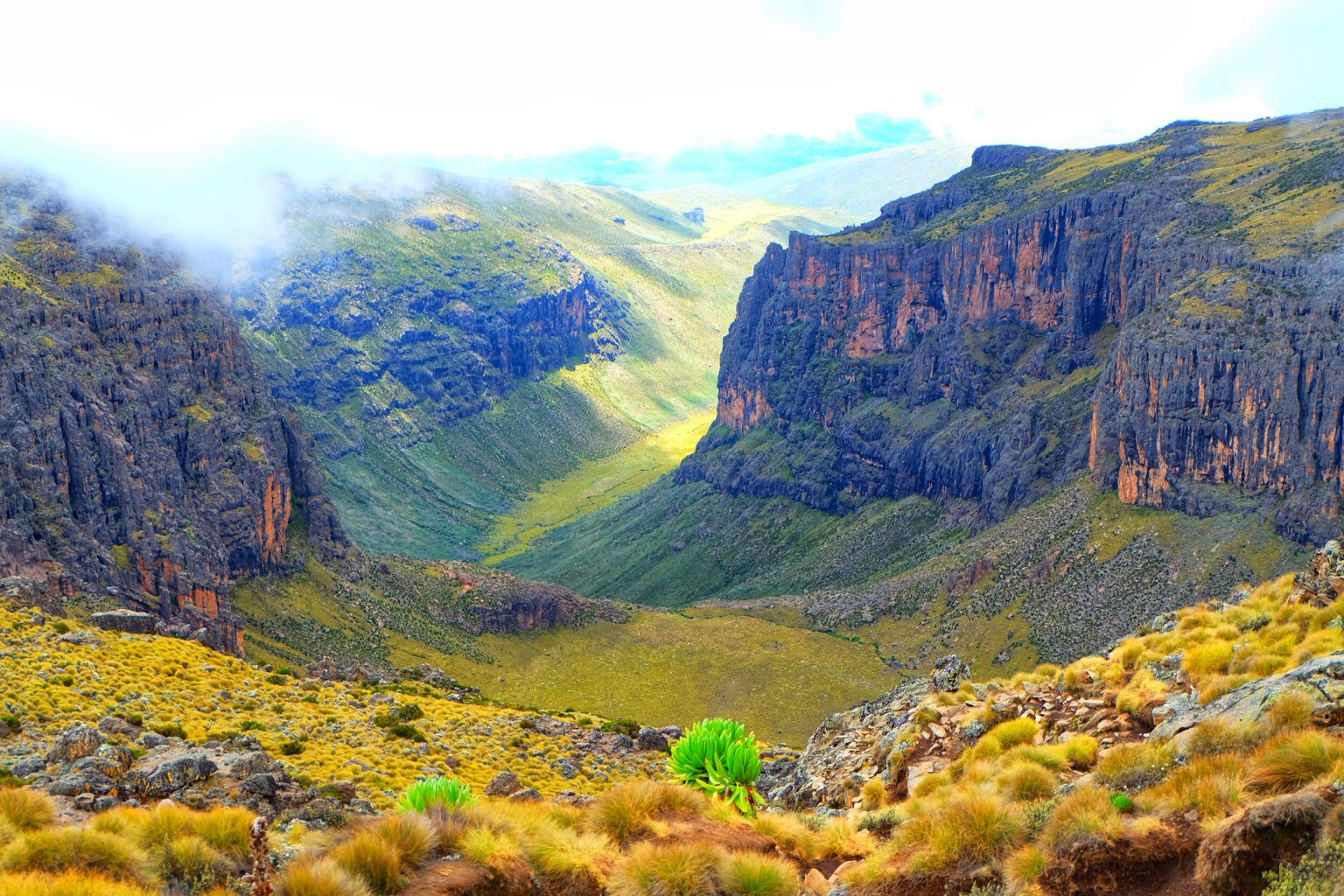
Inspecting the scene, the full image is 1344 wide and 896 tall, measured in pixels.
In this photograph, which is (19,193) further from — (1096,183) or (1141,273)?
(1096,183)

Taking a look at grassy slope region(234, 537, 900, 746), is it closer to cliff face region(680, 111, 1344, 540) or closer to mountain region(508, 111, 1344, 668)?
mountain region(508, 111, 1344, 668)

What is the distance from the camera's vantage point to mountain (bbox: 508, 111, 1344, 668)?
339 ft

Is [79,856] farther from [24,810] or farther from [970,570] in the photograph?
[970,570]

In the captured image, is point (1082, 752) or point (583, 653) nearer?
point (1082, 752)

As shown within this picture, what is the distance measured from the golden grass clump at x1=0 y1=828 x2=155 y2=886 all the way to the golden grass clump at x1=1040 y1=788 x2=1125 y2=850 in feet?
53.2

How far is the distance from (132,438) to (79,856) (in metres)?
83.3

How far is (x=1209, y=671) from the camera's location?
1112 inches

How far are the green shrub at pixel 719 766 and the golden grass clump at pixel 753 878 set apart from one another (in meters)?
5.83

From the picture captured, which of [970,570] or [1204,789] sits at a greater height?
[1204,789]

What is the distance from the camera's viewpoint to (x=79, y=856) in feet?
65.8

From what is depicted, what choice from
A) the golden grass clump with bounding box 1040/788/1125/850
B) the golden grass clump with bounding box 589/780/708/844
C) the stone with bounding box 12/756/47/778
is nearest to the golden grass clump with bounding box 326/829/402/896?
the golden grass clump with bounding box 589/780/708/844

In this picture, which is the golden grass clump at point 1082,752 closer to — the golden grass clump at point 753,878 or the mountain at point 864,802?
the mountain at point 864,802

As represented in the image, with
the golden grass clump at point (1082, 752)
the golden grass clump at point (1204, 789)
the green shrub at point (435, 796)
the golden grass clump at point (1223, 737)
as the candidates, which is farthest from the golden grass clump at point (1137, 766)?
the green shrub at point (435, 796)

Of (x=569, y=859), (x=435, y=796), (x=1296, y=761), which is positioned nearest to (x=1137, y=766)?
(x=1296, y=761)
